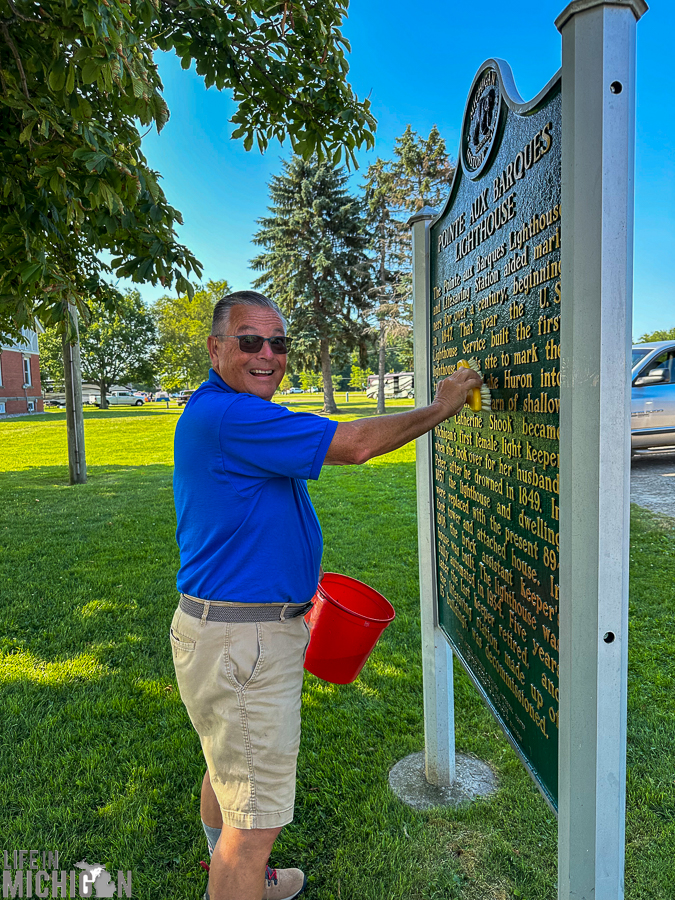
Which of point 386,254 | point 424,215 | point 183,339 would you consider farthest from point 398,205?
point 424,215

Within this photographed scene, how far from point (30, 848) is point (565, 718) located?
7.80ft

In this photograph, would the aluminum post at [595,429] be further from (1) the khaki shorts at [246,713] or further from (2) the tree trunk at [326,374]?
(2) the tree trunk at [326,374]

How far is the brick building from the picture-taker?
35.4 meters

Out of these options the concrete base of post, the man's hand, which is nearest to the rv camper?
the concrete base of post

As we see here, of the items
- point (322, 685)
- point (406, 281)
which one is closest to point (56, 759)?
point (322, 685)

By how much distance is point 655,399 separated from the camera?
10602 mm

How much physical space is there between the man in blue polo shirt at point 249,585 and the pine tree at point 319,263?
87.6 ft

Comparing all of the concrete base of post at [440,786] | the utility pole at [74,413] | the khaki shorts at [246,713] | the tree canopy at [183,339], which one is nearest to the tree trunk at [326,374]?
the tree canopy at [183,339]

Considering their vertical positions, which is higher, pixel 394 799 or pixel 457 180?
pixel 457 180

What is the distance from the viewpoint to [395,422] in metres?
1.80

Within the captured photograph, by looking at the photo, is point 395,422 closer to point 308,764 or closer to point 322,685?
point 308,764

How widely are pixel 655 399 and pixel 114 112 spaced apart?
9.75 metres

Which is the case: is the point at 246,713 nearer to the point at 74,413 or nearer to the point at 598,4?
the point at 598,4

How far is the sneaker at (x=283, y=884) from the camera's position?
2247 mm
